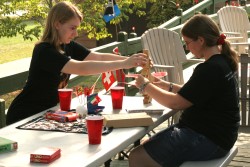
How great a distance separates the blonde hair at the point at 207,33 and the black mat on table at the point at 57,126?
877mm

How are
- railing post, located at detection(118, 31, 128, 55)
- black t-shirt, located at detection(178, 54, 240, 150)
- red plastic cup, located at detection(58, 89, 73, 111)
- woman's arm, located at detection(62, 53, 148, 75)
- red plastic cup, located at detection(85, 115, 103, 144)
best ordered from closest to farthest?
red plastic cup, located at detection(85, 115, 103, 144) → black t-shirt, located at detection(178, 54, 240, 150) → red plastic cup, located at detection(58, 89, 73, 111) → woman's arm, located at detection(62, 53, 148, 75) → railing post, located at detection(118, 31, 128, 55)

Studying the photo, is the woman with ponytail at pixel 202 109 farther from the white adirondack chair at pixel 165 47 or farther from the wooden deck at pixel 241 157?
the white adirondack chair at pixel 165 47

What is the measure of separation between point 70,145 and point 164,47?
12.4 feet

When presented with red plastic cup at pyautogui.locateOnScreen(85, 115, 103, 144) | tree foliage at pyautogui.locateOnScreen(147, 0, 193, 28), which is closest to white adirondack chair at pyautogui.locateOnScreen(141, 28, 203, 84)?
red plastic cup at pyautogui.locateOnScreen(85, 115, 103, 144)

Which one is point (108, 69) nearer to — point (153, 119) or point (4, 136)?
point (153, 119)

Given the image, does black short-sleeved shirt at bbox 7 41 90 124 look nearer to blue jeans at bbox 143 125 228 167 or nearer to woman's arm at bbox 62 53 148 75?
woman's arm at bbox 62 53 148 75

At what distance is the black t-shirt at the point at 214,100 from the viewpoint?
3.36 metres

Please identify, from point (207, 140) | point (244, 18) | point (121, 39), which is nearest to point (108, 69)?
point (207, 140)

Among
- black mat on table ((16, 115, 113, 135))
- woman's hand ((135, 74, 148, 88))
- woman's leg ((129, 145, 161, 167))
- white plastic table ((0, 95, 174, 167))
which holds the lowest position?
woman's leg ((129, 145, 161, 167))

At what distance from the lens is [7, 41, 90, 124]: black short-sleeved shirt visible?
→ 12.6ft

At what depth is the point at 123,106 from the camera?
3.87m

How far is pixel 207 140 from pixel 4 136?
4.13 feet

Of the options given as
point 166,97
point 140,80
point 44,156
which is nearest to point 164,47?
point 140,80

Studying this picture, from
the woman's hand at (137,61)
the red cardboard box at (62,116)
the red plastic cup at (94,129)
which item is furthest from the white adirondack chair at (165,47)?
the red plastic cup at (94,129)
